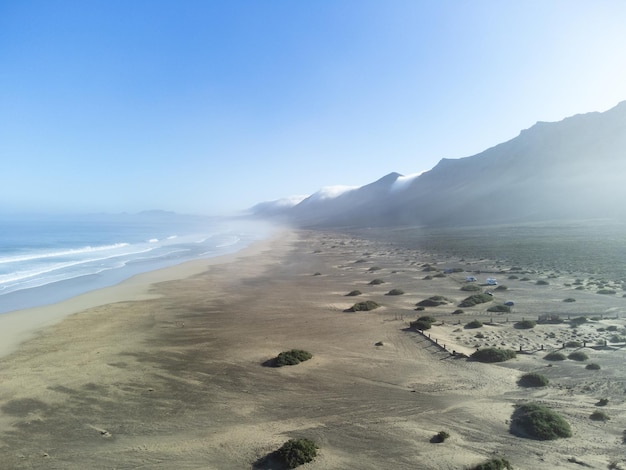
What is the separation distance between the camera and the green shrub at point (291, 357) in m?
21.1

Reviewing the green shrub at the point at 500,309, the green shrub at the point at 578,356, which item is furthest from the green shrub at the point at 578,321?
the green shrub at the point at 578,356

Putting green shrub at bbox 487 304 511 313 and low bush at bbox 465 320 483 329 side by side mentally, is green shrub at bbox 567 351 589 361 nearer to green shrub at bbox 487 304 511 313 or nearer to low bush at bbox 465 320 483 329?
low bush at bbox 465 320 483 329

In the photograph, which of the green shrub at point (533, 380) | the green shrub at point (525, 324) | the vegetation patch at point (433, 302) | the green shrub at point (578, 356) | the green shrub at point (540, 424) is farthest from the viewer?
the vegetation patch at point (433, 302)

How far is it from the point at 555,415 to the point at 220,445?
12.2 m

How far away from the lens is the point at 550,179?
18075 centimetres

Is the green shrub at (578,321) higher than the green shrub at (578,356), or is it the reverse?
the green shrub at (578,356)

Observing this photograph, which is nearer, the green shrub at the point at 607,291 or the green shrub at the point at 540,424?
the green shrub at the point at 540,424

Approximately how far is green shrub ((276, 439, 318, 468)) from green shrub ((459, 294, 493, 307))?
2578 centimetres

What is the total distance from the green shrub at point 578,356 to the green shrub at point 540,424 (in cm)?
756

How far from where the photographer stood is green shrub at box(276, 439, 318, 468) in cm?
1281

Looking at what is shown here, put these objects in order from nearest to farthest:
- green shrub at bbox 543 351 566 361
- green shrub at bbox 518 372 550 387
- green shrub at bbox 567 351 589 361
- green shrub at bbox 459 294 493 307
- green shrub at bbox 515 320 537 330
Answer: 1. green shrub at bbox 518 372 550 387
2. green shrub at bbox 567 351 589 361
3. green shrub at bbox 543 351 566 361
4. green shrub at bbox 515 320 537 330
5. green shrub at bbox 459 294 493 307

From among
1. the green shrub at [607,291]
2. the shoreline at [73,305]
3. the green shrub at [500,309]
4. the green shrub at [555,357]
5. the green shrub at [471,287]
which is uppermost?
the shoreline at [73,305]

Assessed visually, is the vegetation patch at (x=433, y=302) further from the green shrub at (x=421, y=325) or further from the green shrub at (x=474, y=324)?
the green shrub at (x=421, y=325)

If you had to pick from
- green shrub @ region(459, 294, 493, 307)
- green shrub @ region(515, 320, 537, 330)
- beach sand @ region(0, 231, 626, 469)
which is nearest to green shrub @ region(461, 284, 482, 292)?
green shrub @ region(459, 294, 493, 307)
